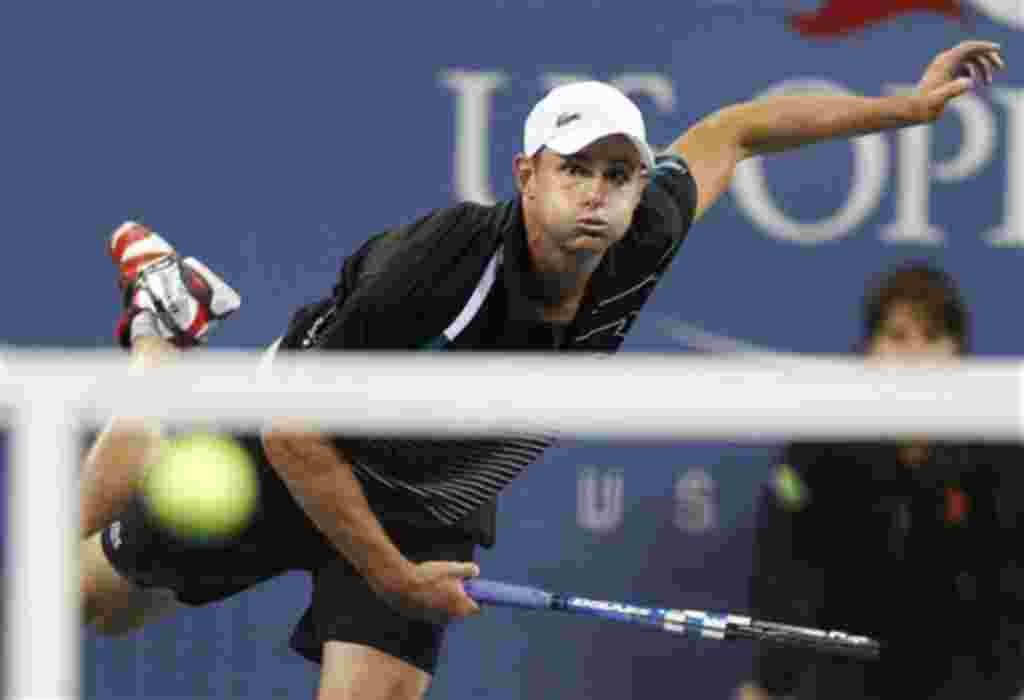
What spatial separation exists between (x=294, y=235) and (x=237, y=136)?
0.21 meters

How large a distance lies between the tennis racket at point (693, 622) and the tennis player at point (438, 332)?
0.08 m

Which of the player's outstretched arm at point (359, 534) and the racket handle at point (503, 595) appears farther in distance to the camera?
the racket handle at point (503, 595)

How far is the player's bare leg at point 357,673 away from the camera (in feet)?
14.6

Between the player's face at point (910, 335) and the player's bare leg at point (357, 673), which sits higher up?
the player's face at point (910, 335)

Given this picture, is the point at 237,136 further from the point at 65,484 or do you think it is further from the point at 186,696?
the point at 65,484

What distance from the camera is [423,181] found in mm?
5375

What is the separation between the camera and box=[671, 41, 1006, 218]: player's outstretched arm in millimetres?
4500

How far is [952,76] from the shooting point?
4543mm

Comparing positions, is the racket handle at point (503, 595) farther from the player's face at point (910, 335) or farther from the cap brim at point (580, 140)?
the player's face at point (910, 335)

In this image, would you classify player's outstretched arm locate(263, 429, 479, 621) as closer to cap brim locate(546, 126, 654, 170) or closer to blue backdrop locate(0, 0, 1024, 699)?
cap brim locate(546, 126, 654, 170)

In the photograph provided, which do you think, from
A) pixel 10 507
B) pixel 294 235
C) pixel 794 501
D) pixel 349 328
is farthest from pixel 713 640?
pixel 10 507

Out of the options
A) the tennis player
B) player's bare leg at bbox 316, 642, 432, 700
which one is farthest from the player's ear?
player's bare leg at bbox 316, 642, 432, 700

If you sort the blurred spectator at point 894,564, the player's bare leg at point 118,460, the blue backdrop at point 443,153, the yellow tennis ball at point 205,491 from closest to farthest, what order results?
1. the player's bare leg at point 118,460
2. the blurred spectator at point 894,564
3. the yellow tennis ball at point 205,491
4. the blue backdrop at point 443,153

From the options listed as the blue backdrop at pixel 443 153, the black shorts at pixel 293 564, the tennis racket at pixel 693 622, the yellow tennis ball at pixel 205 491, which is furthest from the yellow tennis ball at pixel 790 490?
the yellow tennis ball at pixel 205 491
